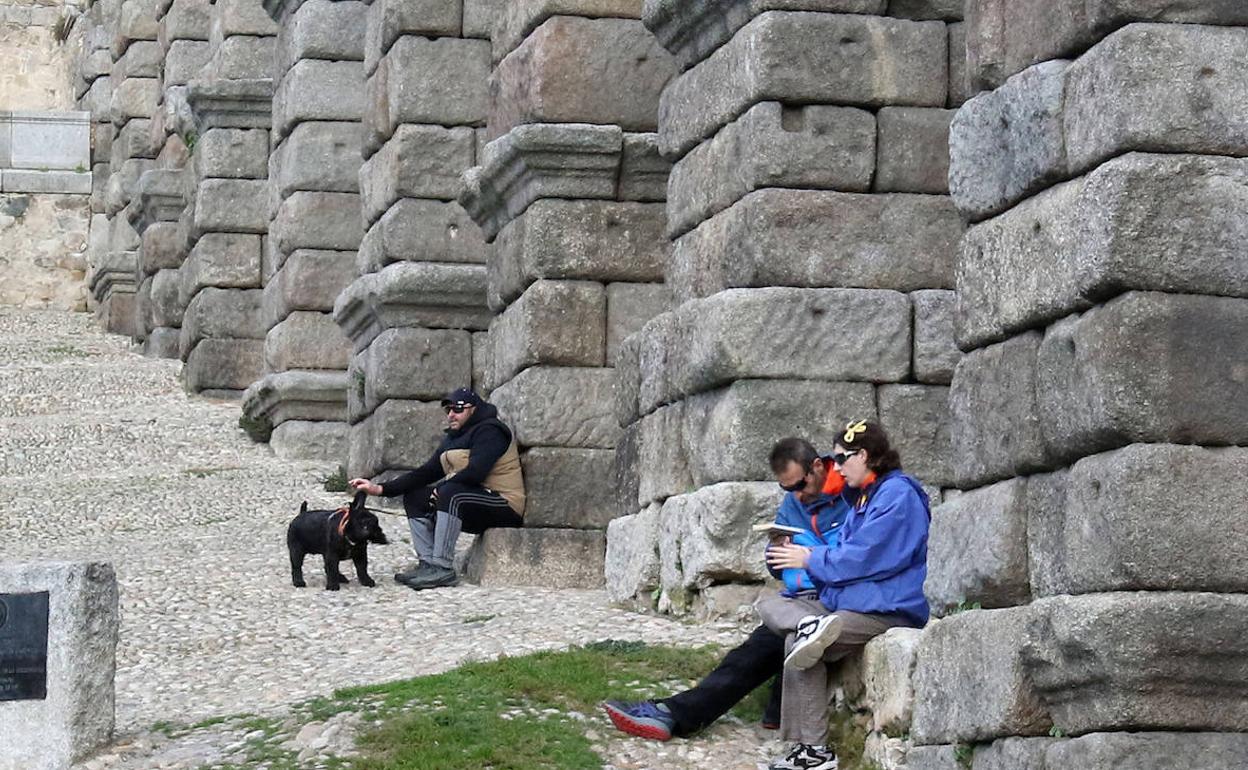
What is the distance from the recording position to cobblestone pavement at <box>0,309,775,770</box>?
978 centimetres

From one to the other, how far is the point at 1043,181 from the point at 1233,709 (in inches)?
66.2

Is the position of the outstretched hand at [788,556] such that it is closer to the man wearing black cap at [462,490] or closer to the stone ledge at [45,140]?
the man wearing black cap at [462,490]

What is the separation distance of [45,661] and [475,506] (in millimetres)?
4472

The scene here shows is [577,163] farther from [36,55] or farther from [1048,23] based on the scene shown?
[36,55]

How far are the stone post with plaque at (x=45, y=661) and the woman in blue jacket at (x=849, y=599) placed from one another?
2594 mm

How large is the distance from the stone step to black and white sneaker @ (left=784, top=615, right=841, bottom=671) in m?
4.83

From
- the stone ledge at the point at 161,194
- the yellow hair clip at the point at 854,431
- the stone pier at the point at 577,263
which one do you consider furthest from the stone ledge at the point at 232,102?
the yellow hair clip at the point at 854,431

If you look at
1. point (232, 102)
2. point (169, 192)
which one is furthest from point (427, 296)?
point (169, 192)

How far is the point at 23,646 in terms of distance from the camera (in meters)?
9.14

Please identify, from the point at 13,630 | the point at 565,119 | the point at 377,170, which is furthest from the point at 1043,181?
the point at 377,170

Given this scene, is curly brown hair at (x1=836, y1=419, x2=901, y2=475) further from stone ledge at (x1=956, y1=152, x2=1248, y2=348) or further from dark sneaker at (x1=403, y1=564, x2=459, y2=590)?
dark sneaker at (x1=403, y1=564, x2=459, y2=590)

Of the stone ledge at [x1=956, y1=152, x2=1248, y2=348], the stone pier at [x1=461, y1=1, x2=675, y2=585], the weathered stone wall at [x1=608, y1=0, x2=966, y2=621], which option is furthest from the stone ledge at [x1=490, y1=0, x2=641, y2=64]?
the stone ledge at [x1=956, y1=152, x2=1248, y2=348]

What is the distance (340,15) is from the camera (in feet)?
63.5

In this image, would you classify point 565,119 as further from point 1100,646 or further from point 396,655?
point 1100,646
